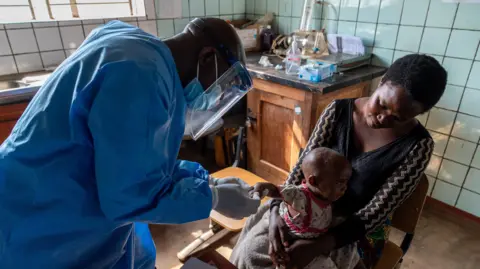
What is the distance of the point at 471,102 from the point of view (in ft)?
6.70

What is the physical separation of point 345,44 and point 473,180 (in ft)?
4.20

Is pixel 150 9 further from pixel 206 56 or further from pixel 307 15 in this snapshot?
pixel 206 56

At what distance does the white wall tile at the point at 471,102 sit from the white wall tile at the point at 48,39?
2730 millimetres

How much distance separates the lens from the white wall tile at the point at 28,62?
2.18 m

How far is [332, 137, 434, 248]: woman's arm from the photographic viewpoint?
1.14m

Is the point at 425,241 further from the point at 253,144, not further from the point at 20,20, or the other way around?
the point at 20,20

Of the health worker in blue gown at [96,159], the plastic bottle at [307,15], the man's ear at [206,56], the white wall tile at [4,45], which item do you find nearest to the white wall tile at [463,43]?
the plastic bottle at [307,15]

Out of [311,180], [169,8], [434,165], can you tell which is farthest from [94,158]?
[434,165]

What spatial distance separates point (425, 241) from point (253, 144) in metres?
1.34

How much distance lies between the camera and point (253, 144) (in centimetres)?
255

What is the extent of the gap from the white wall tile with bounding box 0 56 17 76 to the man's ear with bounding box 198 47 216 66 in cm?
189

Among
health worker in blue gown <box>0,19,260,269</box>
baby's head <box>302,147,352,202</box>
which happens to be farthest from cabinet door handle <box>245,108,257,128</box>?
health worker in blue gown <box>0,19,260,269</box>

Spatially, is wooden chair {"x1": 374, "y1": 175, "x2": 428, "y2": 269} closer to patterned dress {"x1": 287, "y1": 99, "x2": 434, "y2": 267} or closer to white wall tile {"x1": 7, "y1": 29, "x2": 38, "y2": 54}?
patterned dress {"x1": 287, "y1": 99, "x2": 434, "y2": 267}

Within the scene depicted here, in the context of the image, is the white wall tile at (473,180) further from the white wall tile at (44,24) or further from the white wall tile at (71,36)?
the white wall tile at (44,24)
